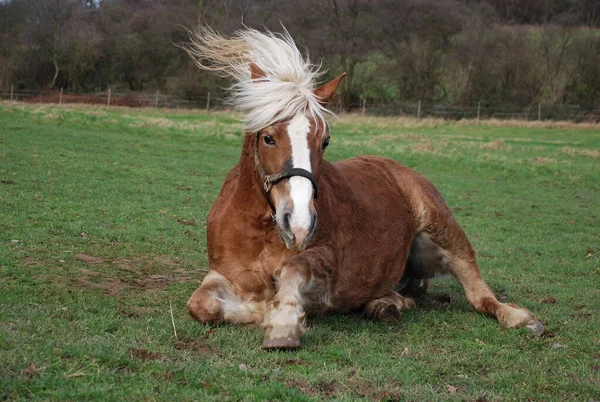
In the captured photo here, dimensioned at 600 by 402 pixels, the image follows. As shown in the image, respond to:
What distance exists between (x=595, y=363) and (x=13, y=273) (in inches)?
195

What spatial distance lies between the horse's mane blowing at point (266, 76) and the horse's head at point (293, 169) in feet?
0.26

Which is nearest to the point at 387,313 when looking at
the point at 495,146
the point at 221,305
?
the point at 221,305

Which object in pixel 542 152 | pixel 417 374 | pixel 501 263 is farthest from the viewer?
pixel 542 152

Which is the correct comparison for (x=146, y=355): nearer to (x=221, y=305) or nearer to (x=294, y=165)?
(x=221, y=305)

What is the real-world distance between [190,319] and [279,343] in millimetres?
956

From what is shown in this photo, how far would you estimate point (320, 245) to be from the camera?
547 cm

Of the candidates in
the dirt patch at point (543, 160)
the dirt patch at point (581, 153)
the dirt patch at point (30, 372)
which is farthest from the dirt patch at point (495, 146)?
the dirt patch at point (30, 372)

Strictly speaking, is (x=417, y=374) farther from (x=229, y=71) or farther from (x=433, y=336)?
(x=229, y=71)

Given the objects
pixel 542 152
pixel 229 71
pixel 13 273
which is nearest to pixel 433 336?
pixel 229 71

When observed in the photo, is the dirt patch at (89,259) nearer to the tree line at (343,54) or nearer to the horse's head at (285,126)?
the horse's head at (285,126)

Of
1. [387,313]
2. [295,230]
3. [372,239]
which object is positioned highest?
[295,230]

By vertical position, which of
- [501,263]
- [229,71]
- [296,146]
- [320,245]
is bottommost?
[501,263]

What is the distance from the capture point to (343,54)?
178 ft

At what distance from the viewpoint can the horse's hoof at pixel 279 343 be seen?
4523 millimetres
